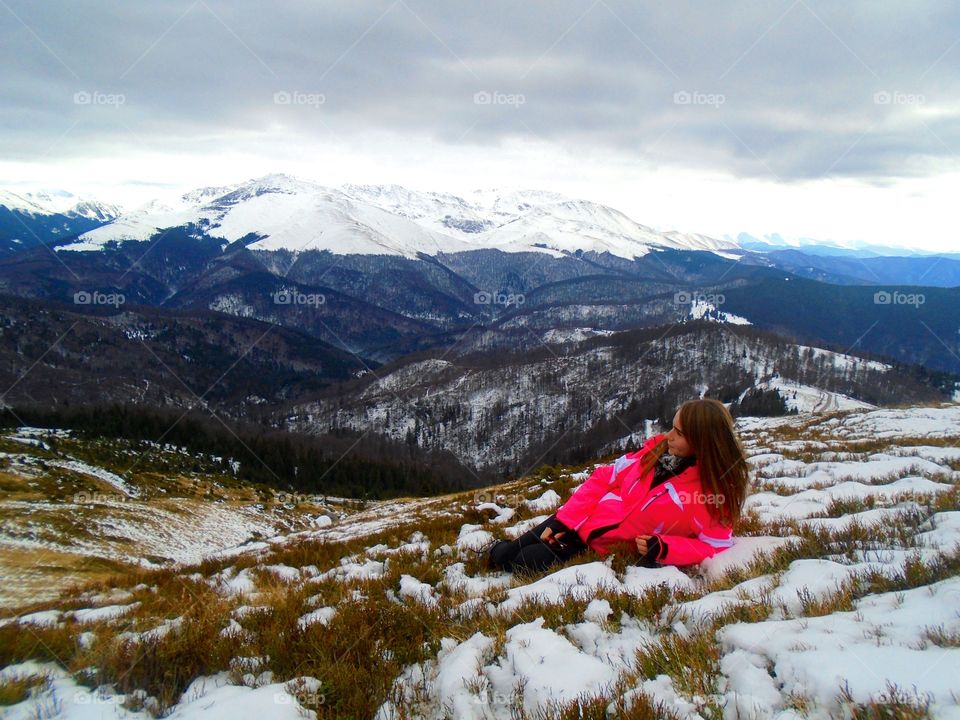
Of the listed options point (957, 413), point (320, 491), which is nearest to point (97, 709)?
point (957, 413)

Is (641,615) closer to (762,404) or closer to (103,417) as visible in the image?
(103,417)

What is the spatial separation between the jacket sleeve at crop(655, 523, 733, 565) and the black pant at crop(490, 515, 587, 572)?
1.22 meters

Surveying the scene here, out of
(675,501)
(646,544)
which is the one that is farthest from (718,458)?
(646,544)

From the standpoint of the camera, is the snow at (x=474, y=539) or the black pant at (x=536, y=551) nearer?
the black pant at (x=536, y=551)

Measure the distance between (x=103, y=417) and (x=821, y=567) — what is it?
99.4 m

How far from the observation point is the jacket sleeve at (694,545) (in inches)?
207

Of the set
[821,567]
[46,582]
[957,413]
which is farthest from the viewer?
[957,413]

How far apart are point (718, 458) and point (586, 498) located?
71.9 inches

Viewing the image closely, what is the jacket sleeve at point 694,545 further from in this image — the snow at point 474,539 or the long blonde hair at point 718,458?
the snow at point 474,539

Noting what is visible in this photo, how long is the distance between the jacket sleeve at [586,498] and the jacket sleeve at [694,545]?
111 cm

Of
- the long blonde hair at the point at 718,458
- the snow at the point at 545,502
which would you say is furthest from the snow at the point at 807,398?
the long blonde hair at the point at 718,458

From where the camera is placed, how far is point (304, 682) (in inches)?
139

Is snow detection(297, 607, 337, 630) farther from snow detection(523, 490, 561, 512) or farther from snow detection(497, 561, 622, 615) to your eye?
snow detection(523, 490, 561, 512)

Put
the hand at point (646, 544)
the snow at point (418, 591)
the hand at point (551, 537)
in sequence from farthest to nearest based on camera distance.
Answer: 1. the hand at point (551, 537)
2. the snow at point (418, 591)
3. the hand at point (646, 544)
